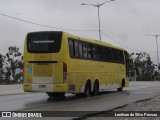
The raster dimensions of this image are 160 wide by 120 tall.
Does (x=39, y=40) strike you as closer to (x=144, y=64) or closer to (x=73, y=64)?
(x=73, y=64)

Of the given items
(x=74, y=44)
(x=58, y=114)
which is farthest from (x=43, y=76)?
(x=58, y=114)

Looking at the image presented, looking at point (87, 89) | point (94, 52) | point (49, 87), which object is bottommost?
point (87, 89)

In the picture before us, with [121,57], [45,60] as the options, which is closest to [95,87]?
[45,60]

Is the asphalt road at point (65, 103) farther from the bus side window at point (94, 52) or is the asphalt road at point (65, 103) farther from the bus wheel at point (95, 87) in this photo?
the bus side window at point (94, 52)

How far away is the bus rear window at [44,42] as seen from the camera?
2288 centimetres

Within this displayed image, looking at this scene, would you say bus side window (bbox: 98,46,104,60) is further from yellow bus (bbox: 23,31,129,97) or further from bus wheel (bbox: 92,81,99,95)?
yellow bus (bbox: 23,31,129,97)

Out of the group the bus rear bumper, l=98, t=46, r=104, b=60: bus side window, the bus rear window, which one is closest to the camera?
the bus rear bumper

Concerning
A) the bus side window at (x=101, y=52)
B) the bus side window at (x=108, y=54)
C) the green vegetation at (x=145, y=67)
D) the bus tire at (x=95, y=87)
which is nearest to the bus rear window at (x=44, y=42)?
the bus tire at (x=95, y=87)

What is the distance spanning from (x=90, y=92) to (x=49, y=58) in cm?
490

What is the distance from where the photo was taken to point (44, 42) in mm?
23031

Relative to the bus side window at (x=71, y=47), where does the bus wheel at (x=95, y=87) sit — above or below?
below

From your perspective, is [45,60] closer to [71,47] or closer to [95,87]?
[71,47]

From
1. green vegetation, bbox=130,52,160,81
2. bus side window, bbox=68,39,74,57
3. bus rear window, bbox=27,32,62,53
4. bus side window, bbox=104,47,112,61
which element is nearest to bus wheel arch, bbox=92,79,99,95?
bus side window, bbox=104,47,112,61

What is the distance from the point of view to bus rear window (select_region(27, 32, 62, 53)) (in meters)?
22.9
